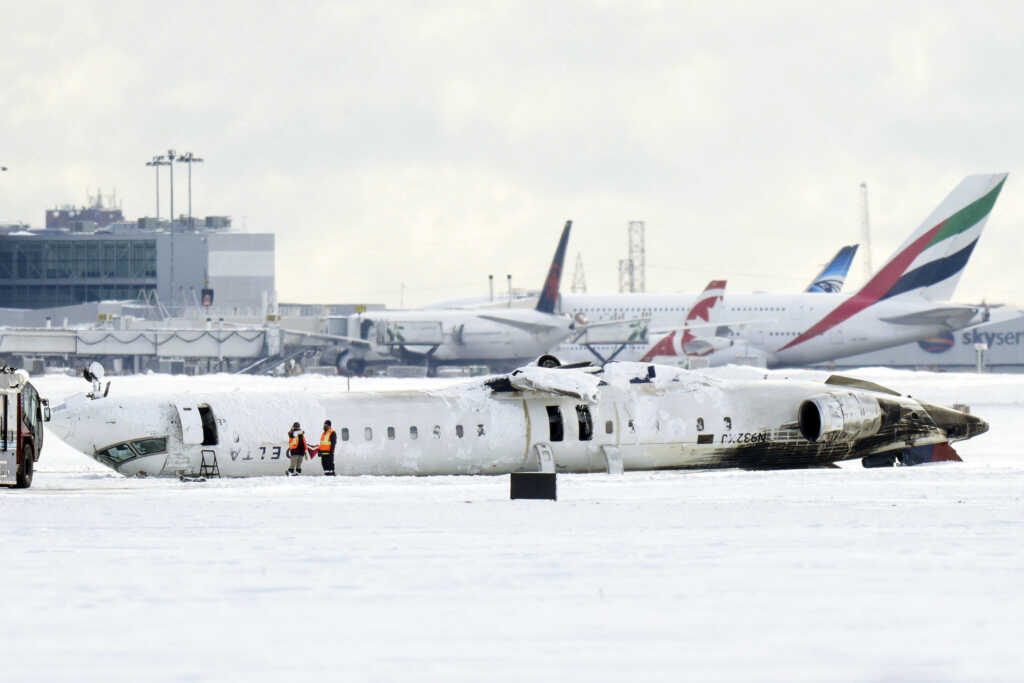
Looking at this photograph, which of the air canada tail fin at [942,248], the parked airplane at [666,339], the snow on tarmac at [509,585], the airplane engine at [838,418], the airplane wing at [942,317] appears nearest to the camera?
the snow on tarmac at [509,585]

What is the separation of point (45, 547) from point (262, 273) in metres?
121

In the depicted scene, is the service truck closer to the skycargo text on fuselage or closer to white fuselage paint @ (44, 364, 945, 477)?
white fuselage paint @ (44, 364, 945, 477)

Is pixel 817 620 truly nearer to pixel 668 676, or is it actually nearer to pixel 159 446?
pixel 668 676

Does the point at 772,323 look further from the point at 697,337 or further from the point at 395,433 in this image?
the point at 395,433

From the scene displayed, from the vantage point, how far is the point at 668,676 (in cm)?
1165

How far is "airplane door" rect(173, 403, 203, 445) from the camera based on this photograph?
31.4 m

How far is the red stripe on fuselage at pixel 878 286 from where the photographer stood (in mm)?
97938

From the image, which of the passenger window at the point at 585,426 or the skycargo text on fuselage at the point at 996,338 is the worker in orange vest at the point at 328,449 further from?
the skycargo text on fuselage at the point at 996,338

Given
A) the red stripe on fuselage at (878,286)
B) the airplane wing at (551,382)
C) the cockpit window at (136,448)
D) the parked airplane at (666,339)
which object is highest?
the red stripe on fuselage at (878,286)

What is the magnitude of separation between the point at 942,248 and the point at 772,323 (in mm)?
12223

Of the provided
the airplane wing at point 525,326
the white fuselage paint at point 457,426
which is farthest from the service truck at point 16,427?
the airplane wing at point 525,326

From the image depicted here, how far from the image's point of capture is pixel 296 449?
3172 centimetres

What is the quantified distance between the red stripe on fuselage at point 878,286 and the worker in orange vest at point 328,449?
235ft

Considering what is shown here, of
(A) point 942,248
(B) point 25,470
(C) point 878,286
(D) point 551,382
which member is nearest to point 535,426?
(D) point 551,382
